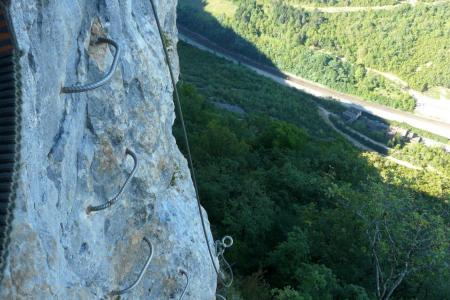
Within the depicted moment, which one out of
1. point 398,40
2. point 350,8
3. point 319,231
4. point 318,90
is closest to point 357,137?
point 318,90

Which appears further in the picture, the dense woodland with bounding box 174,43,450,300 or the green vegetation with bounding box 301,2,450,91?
the green vegetation with bounding box 301,2,450,91

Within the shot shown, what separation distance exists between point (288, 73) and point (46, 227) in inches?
2858

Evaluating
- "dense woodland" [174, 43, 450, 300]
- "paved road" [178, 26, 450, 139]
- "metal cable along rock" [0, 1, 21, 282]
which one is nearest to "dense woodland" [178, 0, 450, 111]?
"paved road" [178, 26, 450, 139]

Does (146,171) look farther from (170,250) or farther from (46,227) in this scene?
(46,227)

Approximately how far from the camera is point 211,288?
8.07m

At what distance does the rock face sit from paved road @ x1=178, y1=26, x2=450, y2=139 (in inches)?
2456

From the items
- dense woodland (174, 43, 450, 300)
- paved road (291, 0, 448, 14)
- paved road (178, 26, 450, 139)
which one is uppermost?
paved road (291, 0, 448, 14)

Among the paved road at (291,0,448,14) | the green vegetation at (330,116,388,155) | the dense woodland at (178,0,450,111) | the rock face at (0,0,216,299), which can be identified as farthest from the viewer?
the paved road at (291,0,448,14)

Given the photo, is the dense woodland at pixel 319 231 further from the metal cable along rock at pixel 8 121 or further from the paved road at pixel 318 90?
the paved road at pixel 318 90

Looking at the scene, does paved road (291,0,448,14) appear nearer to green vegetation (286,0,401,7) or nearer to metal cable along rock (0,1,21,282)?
green vegetation (286,0,401,7)

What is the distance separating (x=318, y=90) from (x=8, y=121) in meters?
70.3

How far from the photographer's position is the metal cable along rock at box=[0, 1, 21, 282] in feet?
9.21

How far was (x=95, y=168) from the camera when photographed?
4.66 metres

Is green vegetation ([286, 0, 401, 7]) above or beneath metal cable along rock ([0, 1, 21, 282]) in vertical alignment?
above
